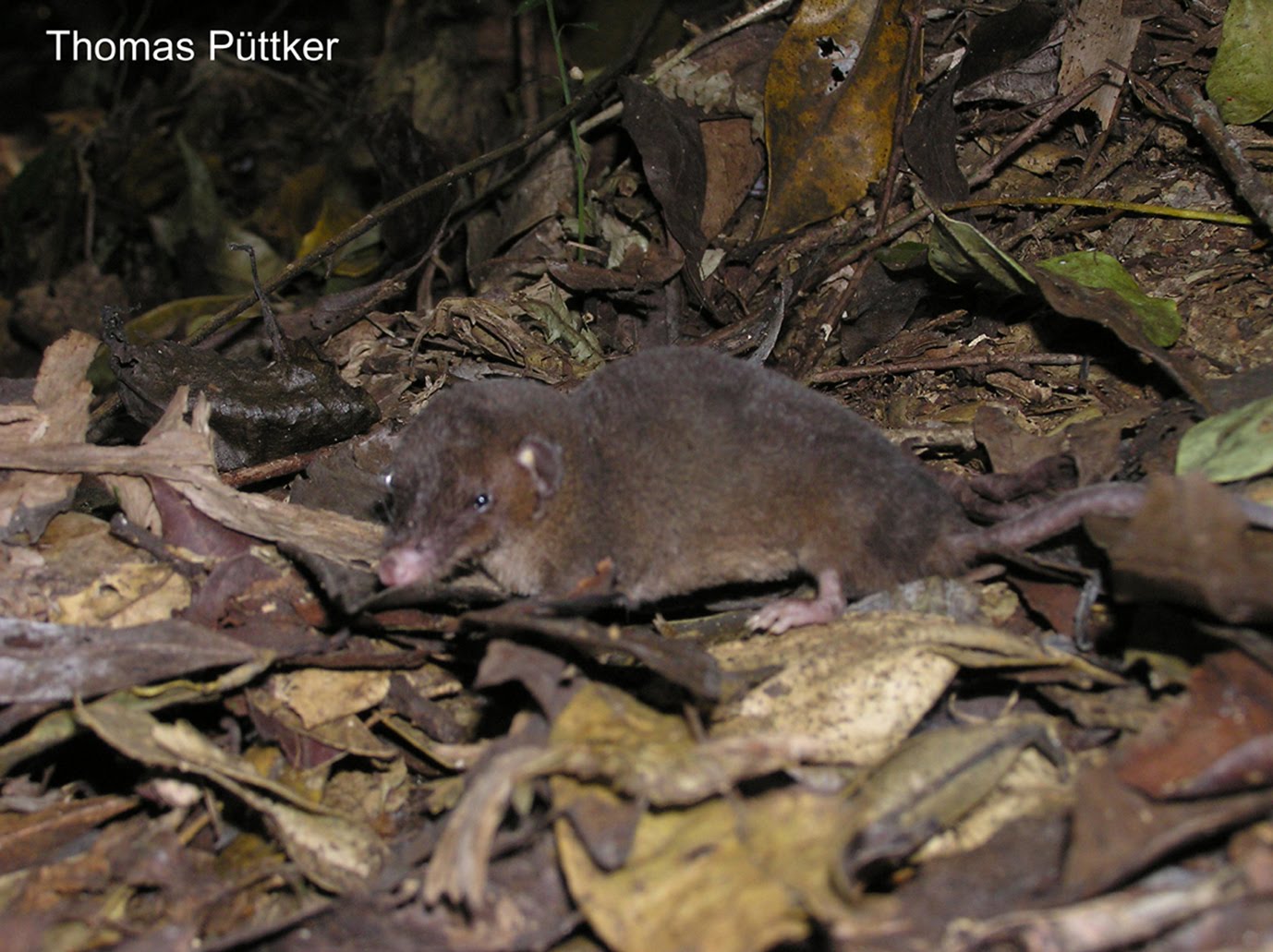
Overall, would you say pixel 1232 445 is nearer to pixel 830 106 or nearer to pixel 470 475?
pixel 470 475

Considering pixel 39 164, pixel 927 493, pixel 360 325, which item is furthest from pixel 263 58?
pixel 927 493

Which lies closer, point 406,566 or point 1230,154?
point 406,566

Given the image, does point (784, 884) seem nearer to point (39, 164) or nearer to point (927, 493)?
point (927, 493)

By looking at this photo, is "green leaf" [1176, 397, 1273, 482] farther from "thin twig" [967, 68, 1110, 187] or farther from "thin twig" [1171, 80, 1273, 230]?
"thin twig" [967, 68, 1110, 187]

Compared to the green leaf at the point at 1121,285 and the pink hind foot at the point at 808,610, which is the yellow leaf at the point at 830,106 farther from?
the pink hind foot at the point at 808,610

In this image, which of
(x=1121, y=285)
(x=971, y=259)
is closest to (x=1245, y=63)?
(x=1121, y=285)
